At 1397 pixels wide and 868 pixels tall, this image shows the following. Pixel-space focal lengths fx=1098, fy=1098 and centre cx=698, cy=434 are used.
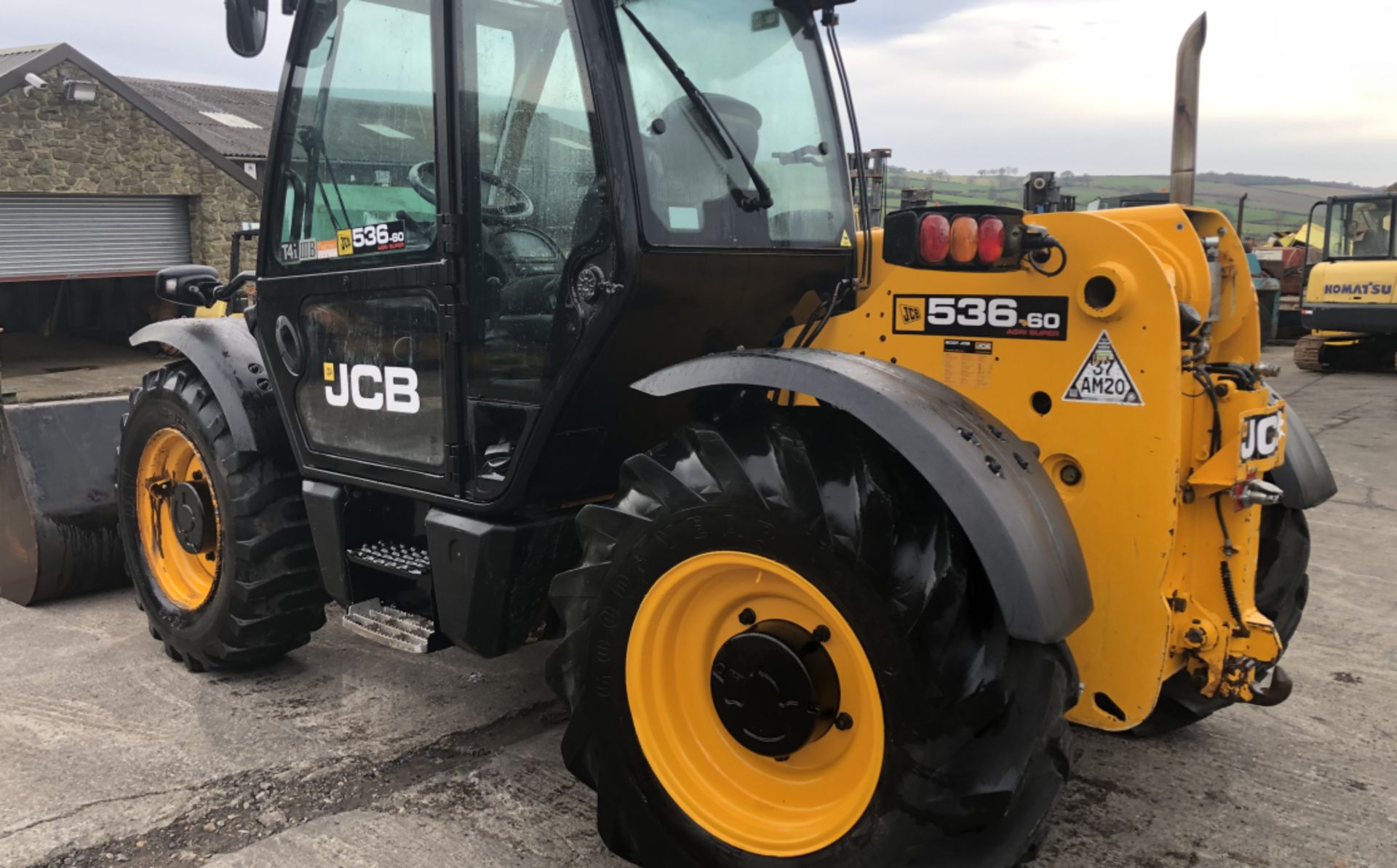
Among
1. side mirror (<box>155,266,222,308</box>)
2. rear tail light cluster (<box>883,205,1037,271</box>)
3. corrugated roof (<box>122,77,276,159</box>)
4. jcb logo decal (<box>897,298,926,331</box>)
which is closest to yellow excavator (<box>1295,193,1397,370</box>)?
jcb logo decal (<box>897,298,926,331</box>)

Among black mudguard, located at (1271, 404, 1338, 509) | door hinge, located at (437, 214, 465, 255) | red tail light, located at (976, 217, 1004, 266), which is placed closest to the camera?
red tail light, located at (976, 217, 1004, 266)

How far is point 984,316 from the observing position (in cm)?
274

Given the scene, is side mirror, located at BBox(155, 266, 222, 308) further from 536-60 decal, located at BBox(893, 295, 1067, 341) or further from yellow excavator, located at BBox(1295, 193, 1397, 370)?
yellow excavator, located at BBox(1295, 193, 1397, 370)

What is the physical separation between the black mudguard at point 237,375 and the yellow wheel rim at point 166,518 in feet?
1.46

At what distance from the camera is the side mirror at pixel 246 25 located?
3449 millimetres

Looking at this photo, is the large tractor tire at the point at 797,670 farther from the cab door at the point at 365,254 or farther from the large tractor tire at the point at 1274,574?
the large tractor tire at the point at 1274,574

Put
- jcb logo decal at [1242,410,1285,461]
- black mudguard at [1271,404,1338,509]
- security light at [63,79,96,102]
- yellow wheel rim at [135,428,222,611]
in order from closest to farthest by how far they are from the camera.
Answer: jcb logo decal at [1242,410,1285,461] < black mudguard at [1271,404,1338,509] < yellow wheel rim at [135,428,222,611] < security light at [63,79,96,102]

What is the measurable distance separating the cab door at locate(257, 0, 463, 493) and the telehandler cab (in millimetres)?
14

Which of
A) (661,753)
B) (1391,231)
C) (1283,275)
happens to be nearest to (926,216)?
(661,753)

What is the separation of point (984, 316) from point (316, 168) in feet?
7.35

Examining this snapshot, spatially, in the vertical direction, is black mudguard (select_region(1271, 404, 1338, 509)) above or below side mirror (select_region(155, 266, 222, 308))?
below

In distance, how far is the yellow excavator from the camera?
14.9 meters

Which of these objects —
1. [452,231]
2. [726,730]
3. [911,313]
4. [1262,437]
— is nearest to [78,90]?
[452,231]

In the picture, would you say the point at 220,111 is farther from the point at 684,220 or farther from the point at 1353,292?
the point at 684,220
